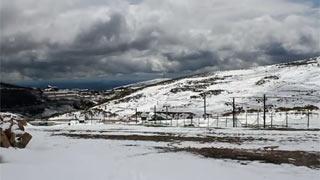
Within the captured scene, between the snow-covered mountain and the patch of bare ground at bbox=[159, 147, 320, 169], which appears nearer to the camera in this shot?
the patch of bare ground at bbox=[159, 147, 320, 169]

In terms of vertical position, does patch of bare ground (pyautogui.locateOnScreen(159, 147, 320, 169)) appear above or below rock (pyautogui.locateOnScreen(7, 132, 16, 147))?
below

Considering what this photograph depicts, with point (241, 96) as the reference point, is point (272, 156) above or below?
below

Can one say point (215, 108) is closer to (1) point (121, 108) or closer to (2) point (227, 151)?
(1) point (121, 108)

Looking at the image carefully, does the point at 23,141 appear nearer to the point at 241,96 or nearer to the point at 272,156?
the point at 272,156

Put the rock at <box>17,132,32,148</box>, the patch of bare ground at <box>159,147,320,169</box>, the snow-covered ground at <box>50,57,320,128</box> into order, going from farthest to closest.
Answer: the snow-covered ground at <box>50,57,320,128</box> < the rock at <box>17,132,32,148</box> < the patch of bare ground at <box>159,147,320,169</box>

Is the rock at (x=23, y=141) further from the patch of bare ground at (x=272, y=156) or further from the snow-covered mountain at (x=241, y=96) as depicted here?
the snow-covered mountain at (x=241, y=96)

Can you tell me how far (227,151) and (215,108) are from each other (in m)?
98.1

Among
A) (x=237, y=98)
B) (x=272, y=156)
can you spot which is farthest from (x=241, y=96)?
(x=272, y=156)

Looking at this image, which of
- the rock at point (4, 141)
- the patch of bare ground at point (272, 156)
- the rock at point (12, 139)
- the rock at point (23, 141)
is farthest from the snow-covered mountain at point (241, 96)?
the rock at point (4, 141)

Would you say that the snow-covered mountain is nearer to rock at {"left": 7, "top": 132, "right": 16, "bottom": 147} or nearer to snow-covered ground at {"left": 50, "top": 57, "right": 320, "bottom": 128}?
snow-covered ground at {"left": 50, "top": 57, "right": 320, "bottom": 128}

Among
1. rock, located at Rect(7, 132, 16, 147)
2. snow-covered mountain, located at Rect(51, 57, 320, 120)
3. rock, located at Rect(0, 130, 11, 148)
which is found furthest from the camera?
snow-covered mountain, located at Rect(51, 57, 320, 120)

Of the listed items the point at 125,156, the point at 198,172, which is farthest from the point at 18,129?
the point at 198,172

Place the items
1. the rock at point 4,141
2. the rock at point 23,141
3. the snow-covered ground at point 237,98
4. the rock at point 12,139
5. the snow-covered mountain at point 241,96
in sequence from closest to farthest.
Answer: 1. the rock at point 4,141
2. the rock at point 12,139
3. the rock at point 23,141
4. the snow-covered ground at point 237,98
5. the snow-covered mountain at point 241,96

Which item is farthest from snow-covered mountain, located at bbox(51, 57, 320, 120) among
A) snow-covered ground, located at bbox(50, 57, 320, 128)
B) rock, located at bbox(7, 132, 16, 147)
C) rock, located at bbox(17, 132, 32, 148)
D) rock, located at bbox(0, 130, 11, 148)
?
rock, located at bbox(0, 130, 11, 148)
